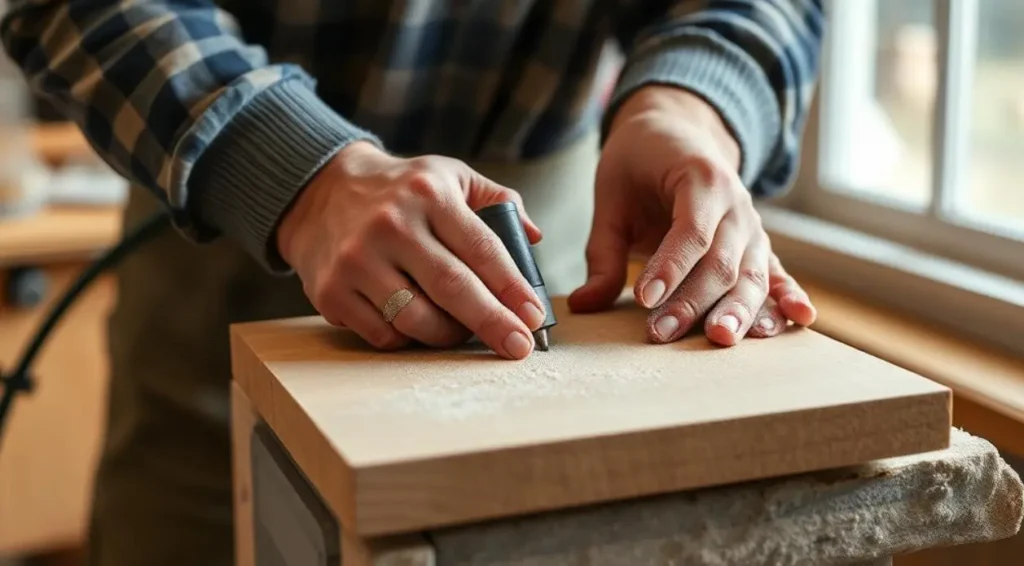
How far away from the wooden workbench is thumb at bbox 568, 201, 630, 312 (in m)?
0.10

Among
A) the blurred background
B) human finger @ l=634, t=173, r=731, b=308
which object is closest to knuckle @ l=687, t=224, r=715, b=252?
human finger @ l=634, t=173, r=731, b=308

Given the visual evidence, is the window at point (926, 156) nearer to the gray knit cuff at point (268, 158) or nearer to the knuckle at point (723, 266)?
the knuckle at point (723, 266)

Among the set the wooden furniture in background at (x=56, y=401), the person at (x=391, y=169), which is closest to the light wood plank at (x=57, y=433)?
the wooden furniture in background at (x=56, y=401)

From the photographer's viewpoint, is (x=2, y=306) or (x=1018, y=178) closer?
(x=1018, y=178)

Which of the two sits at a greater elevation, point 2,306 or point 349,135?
point 349,135

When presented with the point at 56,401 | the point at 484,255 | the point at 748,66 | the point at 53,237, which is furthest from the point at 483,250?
the point at 56,401

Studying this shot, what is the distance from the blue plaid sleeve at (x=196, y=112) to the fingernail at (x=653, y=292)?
202 mm

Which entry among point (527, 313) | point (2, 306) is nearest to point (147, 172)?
point (527, 313)

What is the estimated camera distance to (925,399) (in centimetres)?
54

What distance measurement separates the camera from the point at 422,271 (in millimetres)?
632

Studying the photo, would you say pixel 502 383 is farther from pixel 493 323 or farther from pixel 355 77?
pixel 355 77

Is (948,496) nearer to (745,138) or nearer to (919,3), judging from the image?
(745,138)

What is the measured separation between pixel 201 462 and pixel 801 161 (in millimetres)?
797

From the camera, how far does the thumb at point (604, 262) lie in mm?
733
